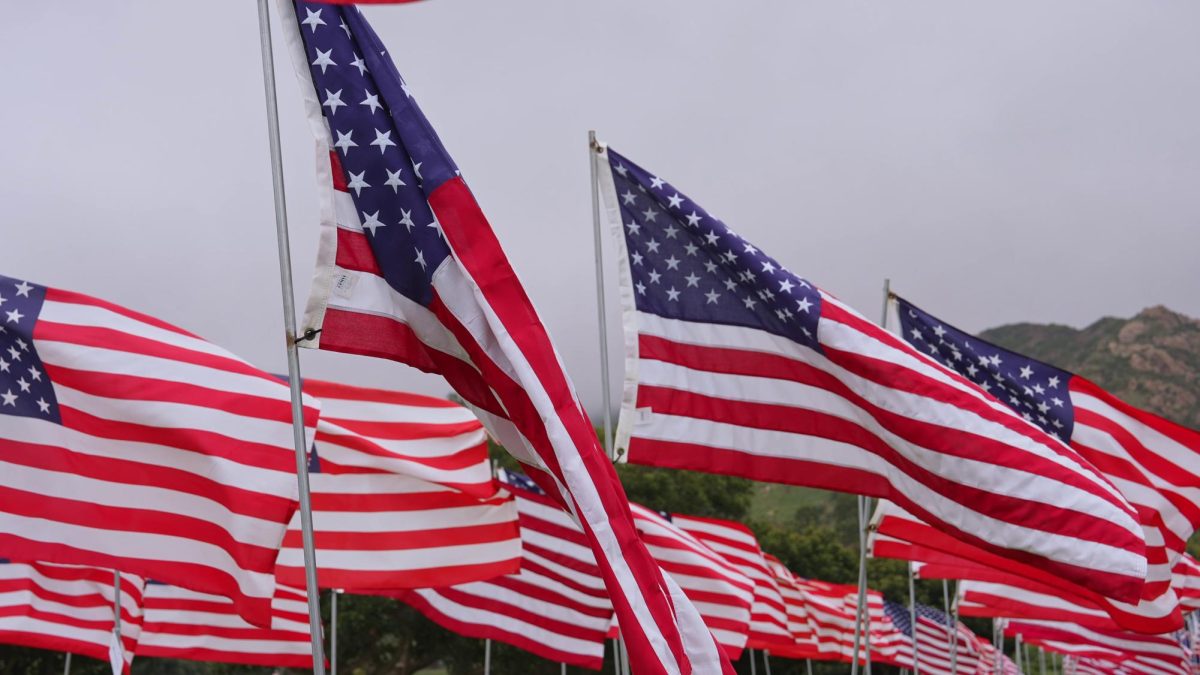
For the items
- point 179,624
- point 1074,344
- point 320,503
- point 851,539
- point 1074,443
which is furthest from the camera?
point 1074,344

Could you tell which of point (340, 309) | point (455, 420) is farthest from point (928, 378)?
point (455, 420)

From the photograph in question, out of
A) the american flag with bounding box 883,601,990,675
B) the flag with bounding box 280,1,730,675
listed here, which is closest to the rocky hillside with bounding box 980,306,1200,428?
the american flag with bounding box 883,601,990,675

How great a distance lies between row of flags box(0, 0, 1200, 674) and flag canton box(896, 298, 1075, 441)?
0.03 m

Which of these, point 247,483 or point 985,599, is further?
point 985,599

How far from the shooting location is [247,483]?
328 inches

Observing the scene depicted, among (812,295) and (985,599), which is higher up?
(812,295)

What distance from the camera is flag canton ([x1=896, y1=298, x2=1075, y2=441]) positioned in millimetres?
10797

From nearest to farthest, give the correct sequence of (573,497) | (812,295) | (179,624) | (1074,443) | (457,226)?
(573,497) < (457,226) < (812,295) < (1074,443) < (179,624)

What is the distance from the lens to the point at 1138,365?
533 feet

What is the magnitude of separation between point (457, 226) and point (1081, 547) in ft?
14.4

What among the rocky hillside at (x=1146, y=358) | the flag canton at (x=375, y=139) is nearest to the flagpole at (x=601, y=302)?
the flag canton at (x=375, y=139)

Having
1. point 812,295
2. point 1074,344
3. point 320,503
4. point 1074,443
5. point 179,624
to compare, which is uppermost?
point 1074,344

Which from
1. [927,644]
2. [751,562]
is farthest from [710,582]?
[927,644]

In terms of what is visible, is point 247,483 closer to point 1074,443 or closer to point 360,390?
A: point 360,390
